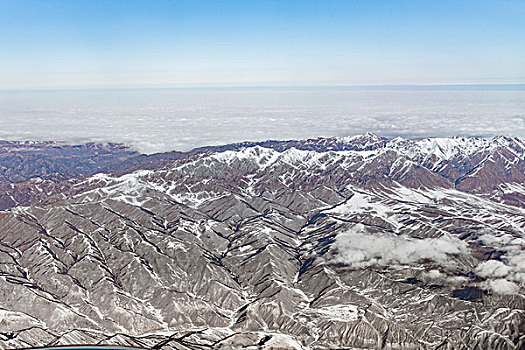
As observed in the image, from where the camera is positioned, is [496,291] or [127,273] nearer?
[496,291]

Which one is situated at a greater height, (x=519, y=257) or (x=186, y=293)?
(x=519, y=257)

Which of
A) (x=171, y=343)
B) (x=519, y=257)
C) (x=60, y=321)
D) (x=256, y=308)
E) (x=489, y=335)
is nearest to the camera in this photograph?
(x=171, y=343)

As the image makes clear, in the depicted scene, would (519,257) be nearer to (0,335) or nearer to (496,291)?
(496,291)

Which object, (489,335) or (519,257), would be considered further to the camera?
(519,257)

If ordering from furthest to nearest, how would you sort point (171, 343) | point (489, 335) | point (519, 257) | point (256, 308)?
point (519, 257), point (256, 308), point (489, 335), point (171, 343)

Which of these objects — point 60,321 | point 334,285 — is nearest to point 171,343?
point 60,321

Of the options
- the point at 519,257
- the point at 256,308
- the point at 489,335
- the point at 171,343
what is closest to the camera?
the point at 171,343

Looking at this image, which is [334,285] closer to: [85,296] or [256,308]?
[256,308]

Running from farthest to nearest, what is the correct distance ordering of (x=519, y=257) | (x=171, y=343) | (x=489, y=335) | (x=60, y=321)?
(x=519, y=257)
(x=60, y=321)
(x=489, y=335)
(x=171, y=343)

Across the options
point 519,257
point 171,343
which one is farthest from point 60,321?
point 519,257
